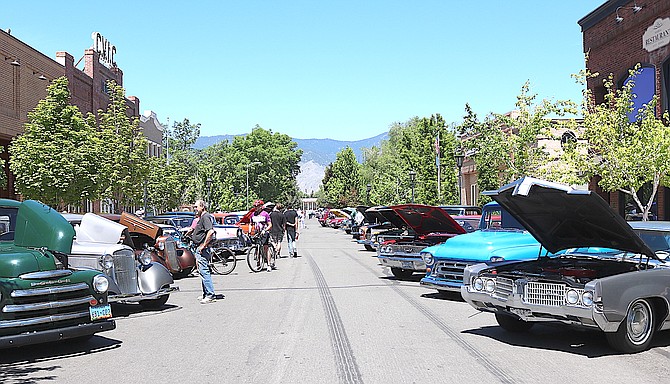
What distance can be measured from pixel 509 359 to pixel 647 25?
22529 millimetres

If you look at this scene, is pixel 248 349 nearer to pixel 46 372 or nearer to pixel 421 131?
pixel 46 372

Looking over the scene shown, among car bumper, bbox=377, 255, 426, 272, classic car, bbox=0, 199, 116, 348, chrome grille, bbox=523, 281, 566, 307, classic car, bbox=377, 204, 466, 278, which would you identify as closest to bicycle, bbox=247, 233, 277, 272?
classic car, bbox=377, 204, 466, 278

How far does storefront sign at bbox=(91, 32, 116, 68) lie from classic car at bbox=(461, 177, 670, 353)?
48009 millimetres

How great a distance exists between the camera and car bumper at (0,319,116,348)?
294 inches

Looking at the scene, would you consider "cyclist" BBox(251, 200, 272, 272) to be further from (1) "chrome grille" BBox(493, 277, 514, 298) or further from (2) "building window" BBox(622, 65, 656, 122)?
(2) "building window" BBox(622, 65, 656, 122)

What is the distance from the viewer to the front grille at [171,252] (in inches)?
623

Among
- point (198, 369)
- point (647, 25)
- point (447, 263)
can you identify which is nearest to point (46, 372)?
point (198, 369)

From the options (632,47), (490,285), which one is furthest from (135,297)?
(632,47)

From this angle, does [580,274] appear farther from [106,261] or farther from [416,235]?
[416,235]

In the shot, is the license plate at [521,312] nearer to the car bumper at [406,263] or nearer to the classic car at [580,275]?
the classic car at [580,275]

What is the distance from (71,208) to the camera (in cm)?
3906

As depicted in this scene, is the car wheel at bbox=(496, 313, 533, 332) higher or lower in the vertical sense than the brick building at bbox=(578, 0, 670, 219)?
lower

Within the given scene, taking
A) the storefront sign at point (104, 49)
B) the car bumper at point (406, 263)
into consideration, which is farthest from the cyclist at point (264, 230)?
the storefront sign at point (104, 49)

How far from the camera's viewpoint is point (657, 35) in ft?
84.2
